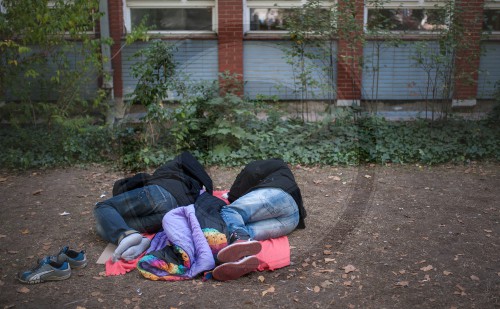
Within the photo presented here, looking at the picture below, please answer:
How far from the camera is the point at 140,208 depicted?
5.53 m

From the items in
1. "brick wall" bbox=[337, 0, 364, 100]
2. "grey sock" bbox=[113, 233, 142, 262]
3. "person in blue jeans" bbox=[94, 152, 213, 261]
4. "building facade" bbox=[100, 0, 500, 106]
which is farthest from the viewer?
"building facade" bbox=[100, 0, 500, 106]

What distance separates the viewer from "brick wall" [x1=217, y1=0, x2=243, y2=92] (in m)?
10.6

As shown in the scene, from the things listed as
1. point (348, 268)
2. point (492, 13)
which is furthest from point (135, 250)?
point (492, 13)

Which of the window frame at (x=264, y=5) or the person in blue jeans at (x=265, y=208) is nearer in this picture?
the person in blue jeans at (x=265, y=208)

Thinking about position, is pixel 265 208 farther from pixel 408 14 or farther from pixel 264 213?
pixel 408 14

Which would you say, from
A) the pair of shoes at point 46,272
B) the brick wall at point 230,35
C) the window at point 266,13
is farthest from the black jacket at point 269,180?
the window at point 266,13

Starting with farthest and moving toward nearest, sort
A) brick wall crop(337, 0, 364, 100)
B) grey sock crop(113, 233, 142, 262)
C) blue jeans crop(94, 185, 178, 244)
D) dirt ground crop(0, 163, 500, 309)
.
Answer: brick wall crop(337, 0, 364, 100), blue jeans crop(94, 185, 178, 244), grey sock crop(113, 233, 142, 262), dirt ground crop(0, 163, 500, 309)

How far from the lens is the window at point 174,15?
428 inches

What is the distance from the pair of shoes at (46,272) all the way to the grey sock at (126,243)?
43 cm

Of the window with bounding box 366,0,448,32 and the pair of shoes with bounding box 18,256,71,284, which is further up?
the window with bounding box 366,0,448,32

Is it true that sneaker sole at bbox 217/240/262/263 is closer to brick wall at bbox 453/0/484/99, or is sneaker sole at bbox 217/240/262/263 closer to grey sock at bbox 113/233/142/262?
A: grey sock at bbox 113/233/142/262

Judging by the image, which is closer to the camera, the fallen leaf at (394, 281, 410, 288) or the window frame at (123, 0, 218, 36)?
the fallen leaf at (394, 281, 410, 288)

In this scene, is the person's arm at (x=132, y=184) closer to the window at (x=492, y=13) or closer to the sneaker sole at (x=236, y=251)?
the sneaker sole at (x=236, y=251)

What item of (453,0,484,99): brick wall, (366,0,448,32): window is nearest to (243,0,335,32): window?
(366,0,448,32): window
